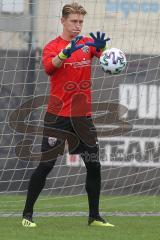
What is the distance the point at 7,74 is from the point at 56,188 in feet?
5.01

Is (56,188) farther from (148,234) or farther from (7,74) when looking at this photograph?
(148,234)

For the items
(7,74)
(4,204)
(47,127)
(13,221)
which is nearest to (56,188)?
(4,204)

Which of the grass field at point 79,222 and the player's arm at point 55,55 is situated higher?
the player's arm at point 55,55

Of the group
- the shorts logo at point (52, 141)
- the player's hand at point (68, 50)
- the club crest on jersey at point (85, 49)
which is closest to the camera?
the player's hand at point (68, 50)

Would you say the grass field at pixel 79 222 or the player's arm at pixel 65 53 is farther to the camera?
the player's arm at pixel 65 53

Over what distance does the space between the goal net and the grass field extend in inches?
10.8

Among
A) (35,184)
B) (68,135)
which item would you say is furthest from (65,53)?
(35,184)

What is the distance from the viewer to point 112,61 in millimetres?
7098

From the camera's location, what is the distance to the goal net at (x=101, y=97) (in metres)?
9.53

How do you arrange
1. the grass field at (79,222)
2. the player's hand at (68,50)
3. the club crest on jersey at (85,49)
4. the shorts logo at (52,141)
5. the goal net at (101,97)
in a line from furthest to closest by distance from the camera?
the goal net at (101,97)
the club crest on jersey at (85,49)
the shorts logo at (52,141)
the player's hand at (68,50)
the grass field at (79,222)

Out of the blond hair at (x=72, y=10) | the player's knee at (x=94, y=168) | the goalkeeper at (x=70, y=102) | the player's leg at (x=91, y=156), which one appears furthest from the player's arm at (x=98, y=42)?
the player's knee at (x=94, y=168)

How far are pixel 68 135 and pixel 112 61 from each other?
76cm

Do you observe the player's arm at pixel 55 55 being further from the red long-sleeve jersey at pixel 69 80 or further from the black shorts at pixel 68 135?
the black shorts at pixel 68 135

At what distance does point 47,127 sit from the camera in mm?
7043
